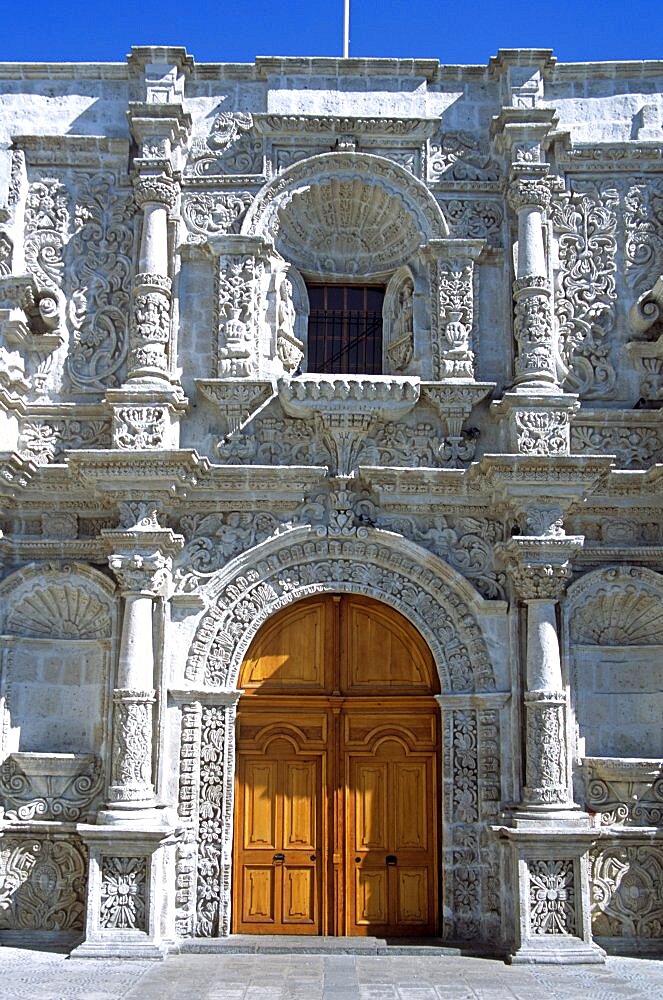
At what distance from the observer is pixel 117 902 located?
9914 millimetres

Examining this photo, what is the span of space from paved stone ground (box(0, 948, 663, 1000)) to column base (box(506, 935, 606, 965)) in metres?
0.10

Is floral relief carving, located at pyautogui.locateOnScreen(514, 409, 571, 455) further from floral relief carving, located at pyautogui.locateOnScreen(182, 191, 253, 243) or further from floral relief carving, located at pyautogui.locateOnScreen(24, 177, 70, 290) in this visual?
floral relief carving, located at pyautogui.locateOnScreen(24, 177, 70, 290)

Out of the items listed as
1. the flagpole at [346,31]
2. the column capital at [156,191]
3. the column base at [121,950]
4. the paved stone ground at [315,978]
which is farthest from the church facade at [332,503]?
the flagpole at [346,31]

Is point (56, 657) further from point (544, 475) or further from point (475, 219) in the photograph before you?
point (475, 219)

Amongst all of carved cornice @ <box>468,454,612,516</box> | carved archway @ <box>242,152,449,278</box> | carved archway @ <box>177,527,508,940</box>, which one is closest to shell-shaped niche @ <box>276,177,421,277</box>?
carved archway @ <box>242,152,449,278</box>

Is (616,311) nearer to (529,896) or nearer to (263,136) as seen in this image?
A: (263,136)

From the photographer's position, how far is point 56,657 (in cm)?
1105

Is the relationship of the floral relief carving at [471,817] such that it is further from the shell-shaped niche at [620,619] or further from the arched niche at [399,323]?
the arched niche at [399,323]

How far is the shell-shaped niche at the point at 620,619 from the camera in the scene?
36.0ft

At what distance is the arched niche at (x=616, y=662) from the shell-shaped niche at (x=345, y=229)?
4116mm

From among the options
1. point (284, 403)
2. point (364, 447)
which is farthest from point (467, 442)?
point (284, 403)

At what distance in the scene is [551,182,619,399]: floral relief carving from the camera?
11547mm

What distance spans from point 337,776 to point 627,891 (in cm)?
289

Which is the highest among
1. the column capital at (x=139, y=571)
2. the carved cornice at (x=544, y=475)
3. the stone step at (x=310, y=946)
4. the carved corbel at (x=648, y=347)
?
the carved corbel at (x=648, y=347)
